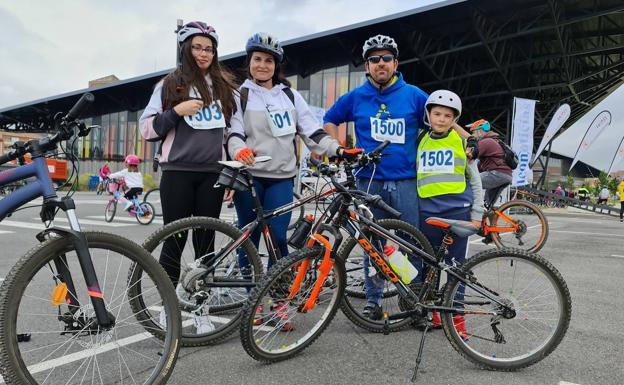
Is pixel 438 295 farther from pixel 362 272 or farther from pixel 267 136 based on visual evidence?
pixel 267 136

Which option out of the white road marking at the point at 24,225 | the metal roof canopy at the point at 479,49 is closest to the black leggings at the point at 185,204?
the white road marking at the point at 24,225

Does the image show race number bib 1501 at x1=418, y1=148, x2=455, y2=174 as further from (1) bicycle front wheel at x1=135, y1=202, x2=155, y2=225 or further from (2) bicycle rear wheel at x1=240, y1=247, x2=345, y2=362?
(1) bicycle front wheel at x1=135, y1=202, x2=155, y2=225

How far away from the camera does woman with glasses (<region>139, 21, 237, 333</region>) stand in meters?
2.81

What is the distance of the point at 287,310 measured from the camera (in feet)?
8.66

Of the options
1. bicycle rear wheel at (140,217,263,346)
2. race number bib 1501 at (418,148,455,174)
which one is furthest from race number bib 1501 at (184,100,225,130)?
race number bib 1501 at (418,148,455,174)

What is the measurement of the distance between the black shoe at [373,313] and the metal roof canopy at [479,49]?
2130cm

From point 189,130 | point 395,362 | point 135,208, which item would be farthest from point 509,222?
point 135,208

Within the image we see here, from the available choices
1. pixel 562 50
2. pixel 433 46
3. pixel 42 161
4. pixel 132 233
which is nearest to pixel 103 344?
pixel 42 161

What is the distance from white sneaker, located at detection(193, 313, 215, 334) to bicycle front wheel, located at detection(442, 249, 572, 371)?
155 cm

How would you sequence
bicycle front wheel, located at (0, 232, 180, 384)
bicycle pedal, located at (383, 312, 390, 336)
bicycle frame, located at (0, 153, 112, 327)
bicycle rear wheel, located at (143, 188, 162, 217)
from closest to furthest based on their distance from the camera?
bicycle front wheel, located at (0, 232, 180, 384), bicycle frame, located at (0, 153, 112, 327), bicycle pedal, located at (383, 312, 390, 336), bicycle rear wheel, located at (143, 188, 162, 217)

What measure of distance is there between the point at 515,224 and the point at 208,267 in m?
5.47

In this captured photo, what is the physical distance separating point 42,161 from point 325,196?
65.3 inches

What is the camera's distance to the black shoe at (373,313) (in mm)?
3062

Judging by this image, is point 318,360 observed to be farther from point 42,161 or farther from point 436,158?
point 42,161
